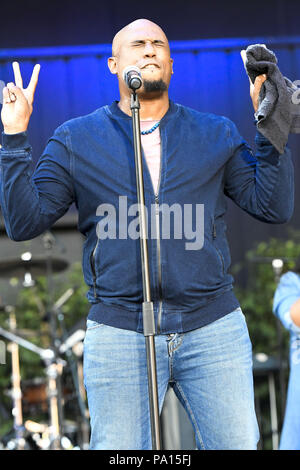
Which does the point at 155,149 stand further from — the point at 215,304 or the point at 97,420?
the point at 97,420

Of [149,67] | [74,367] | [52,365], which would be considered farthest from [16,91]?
[74,367]

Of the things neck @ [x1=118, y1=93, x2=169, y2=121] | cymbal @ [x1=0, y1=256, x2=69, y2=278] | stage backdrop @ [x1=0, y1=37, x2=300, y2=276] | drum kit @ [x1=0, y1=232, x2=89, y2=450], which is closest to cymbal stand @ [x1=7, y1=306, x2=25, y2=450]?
drum kit @ [x1=0, y1=232, x2=89, y2=450]

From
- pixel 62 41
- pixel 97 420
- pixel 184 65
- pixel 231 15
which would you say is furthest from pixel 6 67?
pixel 97 420

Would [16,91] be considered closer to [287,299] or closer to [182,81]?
[287,299]

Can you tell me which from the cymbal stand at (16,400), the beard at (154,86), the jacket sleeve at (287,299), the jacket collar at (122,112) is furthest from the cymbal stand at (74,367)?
the beard at (154,86)

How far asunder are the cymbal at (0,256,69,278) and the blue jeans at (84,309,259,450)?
239 centimetres

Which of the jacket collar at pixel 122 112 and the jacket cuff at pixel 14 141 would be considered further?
the jacket collar at pixel 122 112

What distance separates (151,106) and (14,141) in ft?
1.34

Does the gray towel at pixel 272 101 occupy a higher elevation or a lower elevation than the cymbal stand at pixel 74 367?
higher

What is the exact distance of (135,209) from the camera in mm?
1922

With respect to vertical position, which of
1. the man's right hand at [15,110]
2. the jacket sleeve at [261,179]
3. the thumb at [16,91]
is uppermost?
the thumb at [16,91]

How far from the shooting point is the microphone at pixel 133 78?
1.83m

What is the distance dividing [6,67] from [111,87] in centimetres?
83

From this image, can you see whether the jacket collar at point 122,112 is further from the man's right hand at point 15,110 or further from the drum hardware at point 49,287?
the drum hardware at point 49,287
